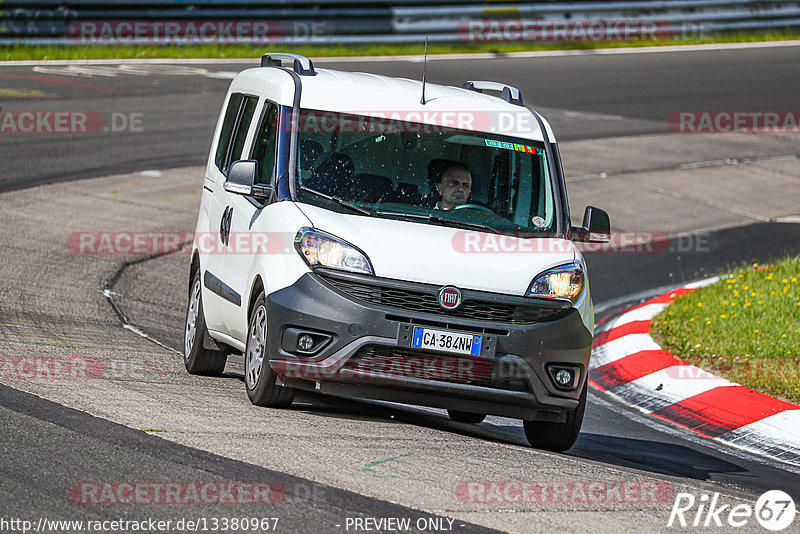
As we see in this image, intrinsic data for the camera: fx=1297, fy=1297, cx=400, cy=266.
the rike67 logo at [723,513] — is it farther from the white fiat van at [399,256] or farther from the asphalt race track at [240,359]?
the white fiat van at [399,256]

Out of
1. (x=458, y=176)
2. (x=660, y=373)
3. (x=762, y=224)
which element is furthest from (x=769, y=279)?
(x=458, y=176)

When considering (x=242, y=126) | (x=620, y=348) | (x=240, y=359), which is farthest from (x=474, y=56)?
(x=242, y=126)

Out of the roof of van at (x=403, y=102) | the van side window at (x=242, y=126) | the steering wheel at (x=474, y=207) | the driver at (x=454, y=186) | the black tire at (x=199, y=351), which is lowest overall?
the black tire at (x=199, y=351)

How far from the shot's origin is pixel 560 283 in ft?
23.5

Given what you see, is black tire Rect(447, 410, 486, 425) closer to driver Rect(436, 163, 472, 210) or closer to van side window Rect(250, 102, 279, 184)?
driver Rect(436, 163, 472, 210)

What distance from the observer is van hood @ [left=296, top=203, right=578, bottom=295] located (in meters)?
6.88

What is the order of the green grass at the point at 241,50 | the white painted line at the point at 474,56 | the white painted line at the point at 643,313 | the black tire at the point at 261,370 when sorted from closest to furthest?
1. the black tire at the point at 261,370
2. the white painted line at the point at 643,313
3. the green grass at the point at 241,50
4. the white painted line at the point at 474,56

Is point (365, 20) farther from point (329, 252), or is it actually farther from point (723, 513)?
point (723, 513)

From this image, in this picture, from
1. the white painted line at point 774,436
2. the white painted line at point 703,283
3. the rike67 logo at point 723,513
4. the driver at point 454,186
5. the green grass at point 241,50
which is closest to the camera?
the rike67 logo at point 723,513

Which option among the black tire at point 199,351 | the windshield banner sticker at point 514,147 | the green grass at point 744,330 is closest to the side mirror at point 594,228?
the windshield banner sticker at point 514,147

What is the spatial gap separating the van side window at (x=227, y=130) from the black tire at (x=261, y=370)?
1816 mm

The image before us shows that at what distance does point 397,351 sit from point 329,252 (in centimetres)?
64

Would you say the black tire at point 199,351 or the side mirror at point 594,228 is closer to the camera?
the side mirror at point 594,228

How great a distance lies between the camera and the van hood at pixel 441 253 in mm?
6883
